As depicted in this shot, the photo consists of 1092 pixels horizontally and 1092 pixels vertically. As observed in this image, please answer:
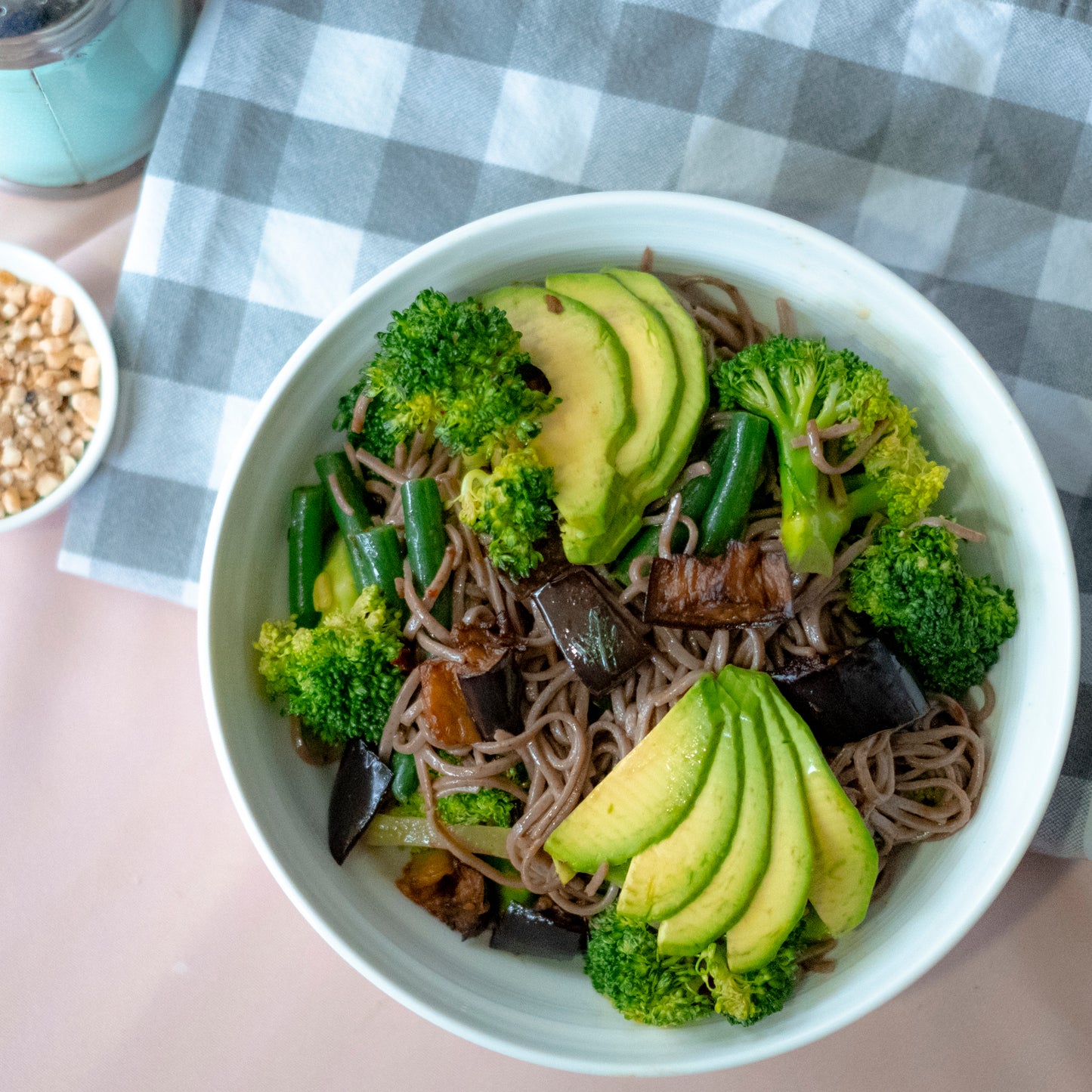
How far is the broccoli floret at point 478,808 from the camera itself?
2410mm

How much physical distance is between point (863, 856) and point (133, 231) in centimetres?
274

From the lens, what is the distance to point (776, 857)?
7.10 feet

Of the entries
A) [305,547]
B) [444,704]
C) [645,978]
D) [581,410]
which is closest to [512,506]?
[581,410]

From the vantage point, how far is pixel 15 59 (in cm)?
261

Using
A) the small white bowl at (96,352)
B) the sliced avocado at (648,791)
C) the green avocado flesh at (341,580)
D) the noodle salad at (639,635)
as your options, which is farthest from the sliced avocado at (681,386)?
the small white bowl at (96,352)

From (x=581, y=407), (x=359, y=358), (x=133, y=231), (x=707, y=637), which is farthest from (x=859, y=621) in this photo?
(x=133, y=231)

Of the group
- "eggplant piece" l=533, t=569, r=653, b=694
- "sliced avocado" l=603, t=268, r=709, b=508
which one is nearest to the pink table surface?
"eggplant piece" l=533, t=569, r=653, b=694

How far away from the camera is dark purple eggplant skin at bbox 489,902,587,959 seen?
2.45m

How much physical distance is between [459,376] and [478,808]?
1.06 m

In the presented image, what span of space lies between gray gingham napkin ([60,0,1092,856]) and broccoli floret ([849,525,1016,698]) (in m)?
0.74

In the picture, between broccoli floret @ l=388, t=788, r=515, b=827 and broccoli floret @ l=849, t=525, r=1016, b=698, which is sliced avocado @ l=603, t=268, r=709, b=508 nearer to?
broccoli floret @ l=849, t=525, r=1016, b=698

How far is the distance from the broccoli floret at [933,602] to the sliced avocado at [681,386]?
53 cm

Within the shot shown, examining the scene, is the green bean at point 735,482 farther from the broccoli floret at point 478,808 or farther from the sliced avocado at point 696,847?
the broccoli floret at point 478,808

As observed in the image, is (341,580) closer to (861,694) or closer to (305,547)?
(305,547)
